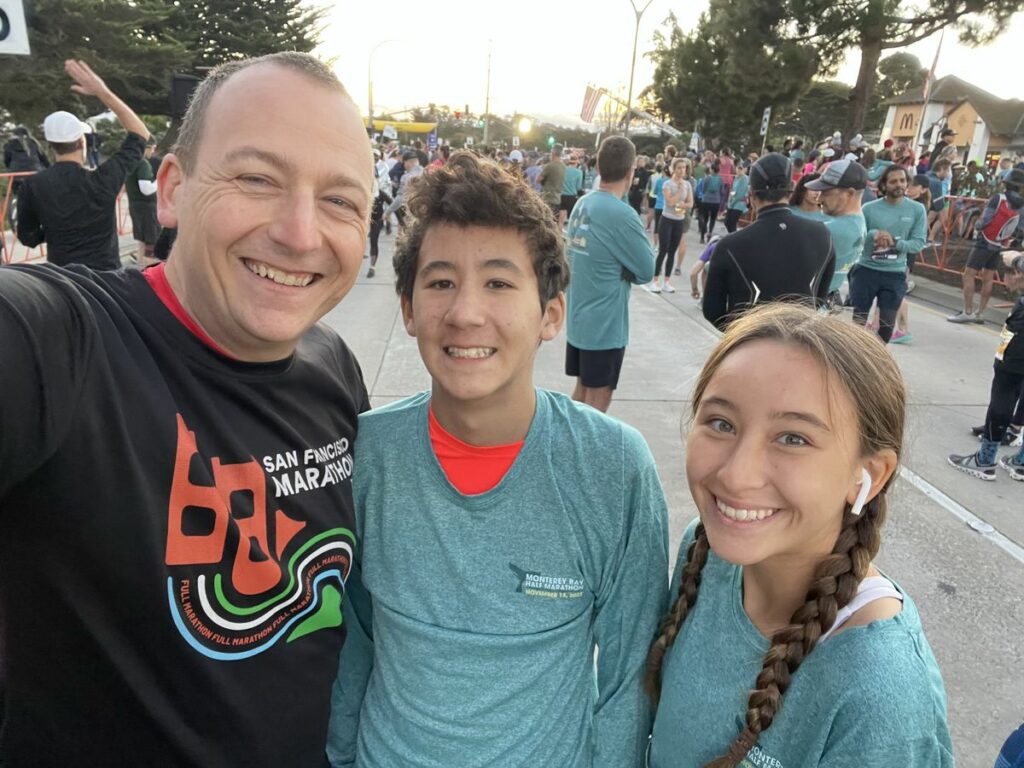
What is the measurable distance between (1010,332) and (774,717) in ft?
15.0

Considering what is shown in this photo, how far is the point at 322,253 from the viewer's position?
1.33 meters

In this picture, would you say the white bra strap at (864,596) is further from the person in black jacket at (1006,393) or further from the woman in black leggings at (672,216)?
the woman in black leggings at (672,216)

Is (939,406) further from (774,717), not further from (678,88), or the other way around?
(678,88)

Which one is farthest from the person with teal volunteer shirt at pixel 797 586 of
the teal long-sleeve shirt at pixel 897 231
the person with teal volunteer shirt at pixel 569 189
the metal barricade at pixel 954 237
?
the person with teal volunteer shirt at pixel 569 189

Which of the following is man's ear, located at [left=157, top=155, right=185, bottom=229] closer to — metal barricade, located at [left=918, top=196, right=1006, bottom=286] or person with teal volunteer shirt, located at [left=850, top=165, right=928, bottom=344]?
person with teal volunteer shirt, located at [left=850, top=165, right=928, bottom=344]

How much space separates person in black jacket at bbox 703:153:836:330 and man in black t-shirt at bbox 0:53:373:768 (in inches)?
126

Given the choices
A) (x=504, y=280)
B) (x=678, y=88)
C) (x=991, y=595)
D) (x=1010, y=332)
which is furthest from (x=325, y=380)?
(x=678, y=88)

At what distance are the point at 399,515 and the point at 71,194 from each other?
4.96m

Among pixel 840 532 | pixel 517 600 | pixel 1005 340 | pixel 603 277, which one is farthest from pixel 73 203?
pixel 1005 340

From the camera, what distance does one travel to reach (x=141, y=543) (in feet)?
3.46

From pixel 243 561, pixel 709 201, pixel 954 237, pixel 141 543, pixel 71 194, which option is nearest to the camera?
pixel 141 543

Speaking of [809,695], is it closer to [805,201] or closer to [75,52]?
[805,201]

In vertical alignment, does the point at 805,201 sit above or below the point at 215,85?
below

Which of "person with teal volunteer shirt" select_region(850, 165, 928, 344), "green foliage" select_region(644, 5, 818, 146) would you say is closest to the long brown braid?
"person with teal volunteer shirt" select_region(850, 165, 928, 344)
